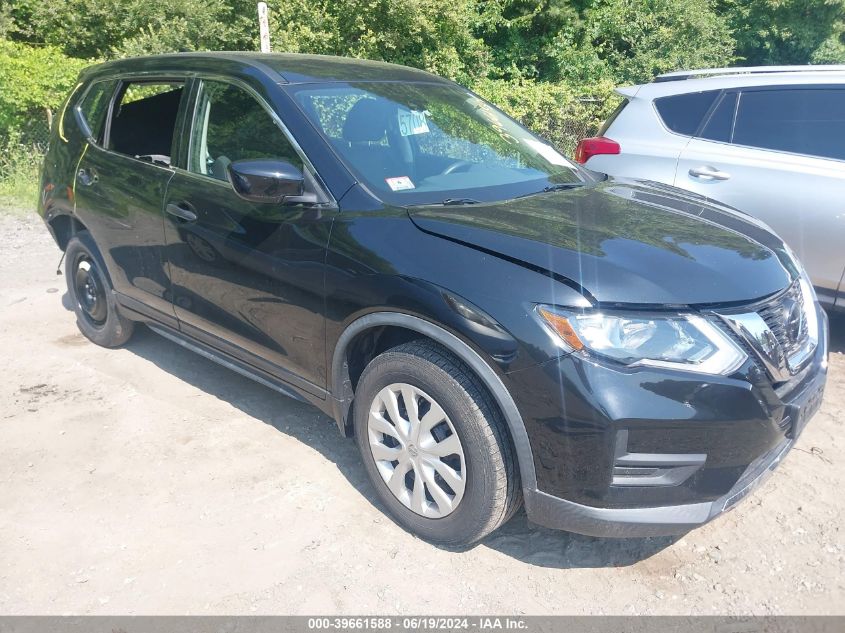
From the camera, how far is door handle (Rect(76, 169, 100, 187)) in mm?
4273

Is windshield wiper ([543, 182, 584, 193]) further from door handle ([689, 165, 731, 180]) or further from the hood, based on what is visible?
door handle ([689, 165, 731, 180])

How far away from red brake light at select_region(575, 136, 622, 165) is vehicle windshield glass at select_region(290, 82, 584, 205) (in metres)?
1.56

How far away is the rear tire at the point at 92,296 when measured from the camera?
14.7 feet

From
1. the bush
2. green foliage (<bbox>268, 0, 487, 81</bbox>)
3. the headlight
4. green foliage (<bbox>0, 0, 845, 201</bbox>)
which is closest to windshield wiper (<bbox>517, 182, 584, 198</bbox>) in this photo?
the headlight

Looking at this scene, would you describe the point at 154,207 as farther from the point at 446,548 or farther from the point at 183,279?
the point at 446,548

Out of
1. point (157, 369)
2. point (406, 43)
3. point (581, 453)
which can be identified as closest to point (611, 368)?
point (581, 453)

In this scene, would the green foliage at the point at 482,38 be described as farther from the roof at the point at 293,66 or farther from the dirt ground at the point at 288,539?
the dirt ground at the point at 288,539

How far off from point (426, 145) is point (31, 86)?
743cm

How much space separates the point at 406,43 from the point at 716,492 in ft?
40.7

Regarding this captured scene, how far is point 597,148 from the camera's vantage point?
17.9 feet

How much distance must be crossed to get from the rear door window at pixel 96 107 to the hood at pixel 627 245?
8.23 ft

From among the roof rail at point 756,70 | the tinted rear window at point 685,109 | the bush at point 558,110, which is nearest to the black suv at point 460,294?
the tinted rear window at point 685,109

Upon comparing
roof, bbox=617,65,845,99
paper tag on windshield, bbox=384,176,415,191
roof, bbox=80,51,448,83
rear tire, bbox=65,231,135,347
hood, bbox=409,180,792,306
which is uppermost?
roof, bbox=80,51,448,83

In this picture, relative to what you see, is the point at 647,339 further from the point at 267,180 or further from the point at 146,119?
the point at 146,119
